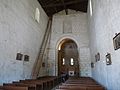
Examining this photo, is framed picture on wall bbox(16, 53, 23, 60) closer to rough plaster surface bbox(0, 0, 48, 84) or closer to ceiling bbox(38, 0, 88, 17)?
rough plaster surface bbox(0, 0, 48, 84)

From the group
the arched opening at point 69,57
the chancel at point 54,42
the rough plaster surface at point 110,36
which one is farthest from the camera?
the arched opening at point 69,57

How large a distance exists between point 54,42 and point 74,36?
7.53ft

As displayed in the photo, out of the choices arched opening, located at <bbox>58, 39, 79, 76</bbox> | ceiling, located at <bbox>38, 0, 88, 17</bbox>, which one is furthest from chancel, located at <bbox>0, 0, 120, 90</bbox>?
arched opening, located at <bbox>58, 39, 79, 76</bbox>

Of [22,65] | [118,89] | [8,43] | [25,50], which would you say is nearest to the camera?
[118,89]

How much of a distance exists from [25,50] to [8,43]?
2.16 m

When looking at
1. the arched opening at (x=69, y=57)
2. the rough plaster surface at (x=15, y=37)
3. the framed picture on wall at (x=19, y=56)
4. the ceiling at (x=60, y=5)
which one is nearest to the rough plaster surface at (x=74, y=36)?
the ceiling at (x=60, y=5)

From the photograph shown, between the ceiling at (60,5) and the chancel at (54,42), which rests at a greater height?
the ceiling at (60,5)

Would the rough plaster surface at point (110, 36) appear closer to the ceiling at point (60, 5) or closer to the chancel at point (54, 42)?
the chancel at point (54, 42)

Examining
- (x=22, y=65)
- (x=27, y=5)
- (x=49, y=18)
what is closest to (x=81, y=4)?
(x=49, y=18)

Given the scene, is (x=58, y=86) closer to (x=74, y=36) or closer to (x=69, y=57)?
(x=74, y=36)

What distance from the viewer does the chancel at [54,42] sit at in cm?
461

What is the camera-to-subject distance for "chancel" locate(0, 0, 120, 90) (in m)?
4.61

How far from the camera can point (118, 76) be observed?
150 inches

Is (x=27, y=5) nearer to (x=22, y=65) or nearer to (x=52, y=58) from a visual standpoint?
(x=22, y=65)
